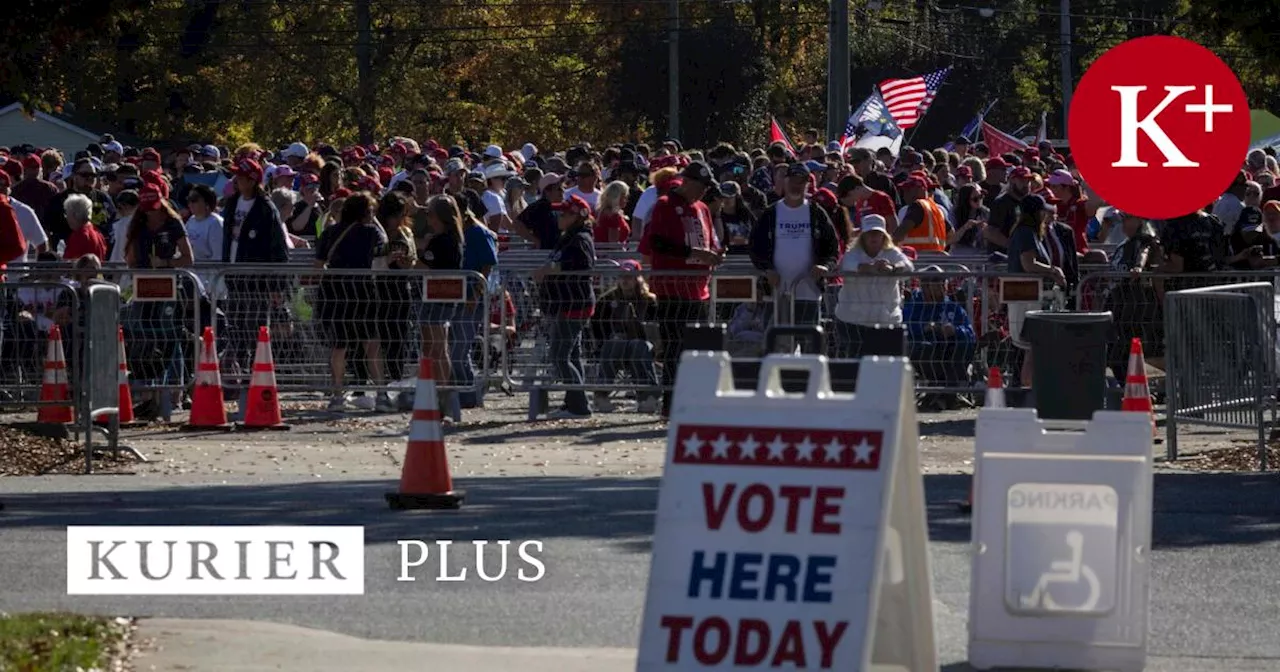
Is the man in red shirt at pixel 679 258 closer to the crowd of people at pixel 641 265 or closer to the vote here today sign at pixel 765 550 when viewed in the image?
the crowd of people at pixel 641 265

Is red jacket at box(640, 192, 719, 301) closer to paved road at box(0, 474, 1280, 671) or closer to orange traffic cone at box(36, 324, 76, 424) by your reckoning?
paved road at box(0, 474, 1280, 671)

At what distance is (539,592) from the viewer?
32.4 feet

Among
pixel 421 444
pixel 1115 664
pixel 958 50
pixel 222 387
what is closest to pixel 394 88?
pixel 958 50

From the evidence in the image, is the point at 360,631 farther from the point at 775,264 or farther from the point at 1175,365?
the point at 775,264

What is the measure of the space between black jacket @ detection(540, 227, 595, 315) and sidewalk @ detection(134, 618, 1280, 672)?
32.1 ft

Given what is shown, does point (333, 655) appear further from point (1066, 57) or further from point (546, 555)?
point (1066, 57)

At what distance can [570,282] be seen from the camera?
1856 centimetres

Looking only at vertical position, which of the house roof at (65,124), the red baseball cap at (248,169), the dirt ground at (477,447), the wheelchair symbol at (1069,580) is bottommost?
the dirt ground at (477,447)

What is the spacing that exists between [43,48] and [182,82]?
54.4 meters

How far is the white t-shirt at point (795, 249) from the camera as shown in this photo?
1841 cm

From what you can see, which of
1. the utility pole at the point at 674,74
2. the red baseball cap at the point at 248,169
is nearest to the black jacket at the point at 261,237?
the red baseball cap at the point at 248,169

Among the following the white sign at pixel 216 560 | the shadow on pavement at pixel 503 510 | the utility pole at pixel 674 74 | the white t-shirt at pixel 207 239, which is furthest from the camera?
the utility pole at pixel 674 74

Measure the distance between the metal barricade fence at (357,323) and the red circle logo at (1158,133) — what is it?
6010 millimetres

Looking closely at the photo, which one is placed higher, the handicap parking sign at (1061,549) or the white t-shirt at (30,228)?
the white t-shirt at (30,228)
